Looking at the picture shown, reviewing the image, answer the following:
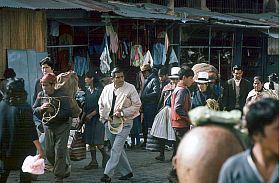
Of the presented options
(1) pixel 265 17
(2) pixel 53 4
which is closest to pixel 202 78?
(2) pixel 53 4

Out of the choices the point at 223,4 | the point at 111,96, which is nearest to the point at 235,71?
the point at 111,96

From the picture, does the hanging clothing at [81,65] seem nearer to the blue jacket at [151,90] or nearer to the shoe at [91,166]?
the blue jacket at [151,90]

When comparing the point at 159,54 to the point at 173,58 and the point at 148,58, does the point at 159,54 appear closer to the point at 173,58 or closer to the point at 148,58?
the point at 173,58

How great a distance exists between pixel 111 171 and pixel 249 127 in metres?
5.68

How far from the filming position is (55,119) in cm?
904

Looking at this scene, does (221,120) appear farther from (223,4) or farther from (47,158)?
(223,4)

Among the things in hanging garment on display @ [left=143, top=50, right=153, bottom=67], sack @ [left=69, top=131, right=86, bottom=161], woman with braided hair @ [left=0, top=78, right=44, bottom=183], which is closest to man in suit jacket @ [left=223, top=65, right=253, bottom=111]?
sack @ [left=69, top=131, right=86, bottom=161]

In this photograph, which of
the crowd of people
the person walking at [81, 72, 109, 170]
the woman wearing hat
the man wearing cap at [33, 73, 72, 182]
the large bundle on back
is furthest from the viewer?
the person walking at [81, 72, 109, 170]

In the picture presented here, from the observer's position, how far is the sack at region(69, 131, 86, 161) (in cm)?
1070

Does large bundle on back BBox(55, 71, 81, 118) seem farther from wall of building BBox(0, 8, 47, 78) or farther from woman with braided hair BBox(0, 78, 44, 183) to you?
wall of building BBox(0, 8, 47, 78)

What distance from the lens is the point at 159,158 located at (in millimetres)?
11992

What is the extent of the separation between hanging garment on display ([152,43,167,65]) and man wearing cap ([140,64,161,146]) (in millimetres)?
3209

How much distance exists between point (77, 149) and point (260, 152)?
22.7 ft

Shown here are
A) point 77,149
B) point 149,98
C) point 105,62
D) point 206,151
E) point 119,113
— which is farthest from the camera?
point 105,62
